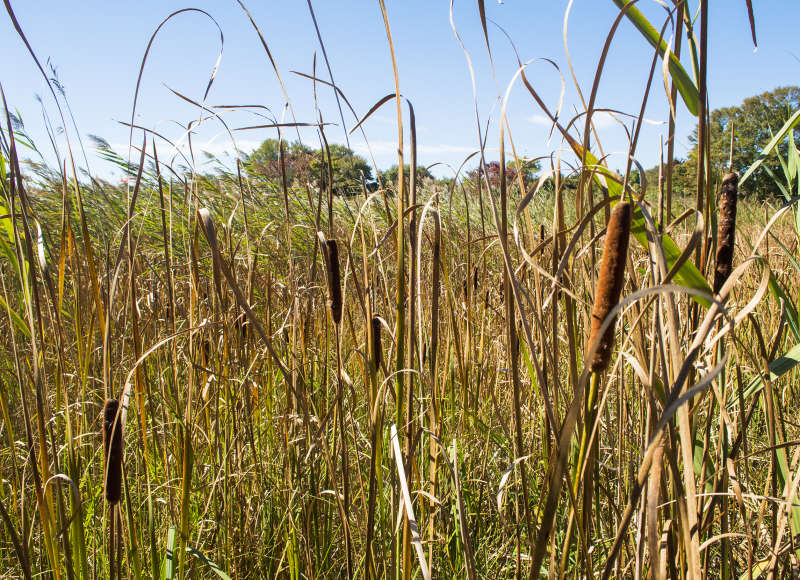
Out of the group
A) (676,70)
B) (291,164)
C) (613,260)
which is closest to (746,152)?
(676,70)

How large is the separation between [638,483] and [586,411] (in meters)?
0.10

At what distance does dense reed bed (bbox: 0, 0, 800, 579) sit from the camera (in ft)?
1.91

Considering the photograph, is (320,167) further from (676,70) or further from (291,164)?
(291,164)

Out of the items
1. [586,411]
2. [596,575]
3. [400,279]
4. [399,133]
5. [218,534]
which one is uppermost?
[399,133]

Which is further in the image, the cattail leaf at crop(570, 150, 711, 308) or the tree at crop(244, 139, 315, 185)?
the tree at crop(244, 139, 315, 185)

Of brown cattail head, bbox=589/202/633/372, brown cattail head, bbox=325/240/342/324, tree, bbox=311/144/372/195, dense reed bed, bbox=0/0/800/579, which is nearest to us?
brown cattail head, bbox=589/202/633/372

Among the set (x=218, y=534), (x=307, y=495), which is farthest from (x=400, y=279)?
(x=218, y=534)

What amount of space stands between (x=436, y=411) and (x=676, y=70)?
783 millimetres

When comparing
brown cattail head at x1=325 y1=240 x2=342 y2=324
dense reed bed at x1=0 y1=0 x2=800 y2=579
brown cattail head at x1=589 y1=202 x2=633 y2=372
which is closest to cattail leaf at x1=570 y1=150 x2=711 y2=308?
dense reed bed at x1=0 y1=0 x2=800 y2=579

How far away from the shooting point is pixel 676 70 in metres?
0.63

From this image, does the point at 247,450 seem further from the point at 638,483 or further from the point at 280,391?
the point at 638,483

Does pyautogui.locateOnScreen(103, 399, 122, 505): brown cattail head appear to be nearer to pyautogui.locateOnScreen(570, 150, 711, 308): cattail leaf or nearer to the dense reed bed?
the dense reed bed

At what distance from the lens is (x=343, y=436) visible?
2.74 ft

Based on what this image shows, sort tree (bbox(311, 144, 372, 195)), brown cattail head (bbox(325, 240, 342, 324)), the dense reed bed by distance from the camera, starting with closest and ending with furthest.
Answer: the dense reed bed → brown cattail head (bbox(325, 240, 342, 324)) → tree (bbox(311, 144, 372, 195))
